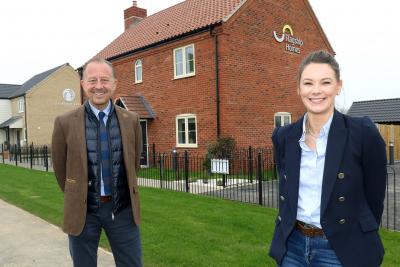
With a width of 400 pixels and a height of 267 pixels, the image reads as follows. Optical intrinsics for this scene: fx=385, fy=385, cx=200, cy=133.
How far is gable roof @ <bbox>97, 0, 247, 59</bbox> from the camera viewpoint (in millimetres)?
15750

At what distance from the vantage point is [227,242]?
18.4 feet

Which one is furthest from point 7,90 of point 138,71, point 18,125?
point 138,71

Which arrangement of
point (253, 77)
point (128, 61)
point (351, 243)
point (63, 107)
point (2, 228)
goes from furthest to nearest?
1. point (63, 107)
2. point (128, 61)
3. point (253, 77)
4. point (2, 228)
5. point (351, 243)

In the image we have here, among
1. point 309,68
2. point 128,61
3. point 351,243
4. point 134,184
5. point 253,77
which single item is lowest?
point 351,243

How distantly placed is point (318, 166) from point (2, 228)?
6.55 metres

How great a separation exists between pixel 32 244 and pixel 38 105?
35.2m

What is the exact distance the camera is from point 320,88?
2.23 metres

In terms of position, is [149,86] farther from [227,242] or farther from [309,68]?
[309,68]

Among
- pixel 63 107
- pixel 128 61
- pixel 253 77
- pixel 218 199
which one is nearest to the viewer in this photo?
pixel 218 199

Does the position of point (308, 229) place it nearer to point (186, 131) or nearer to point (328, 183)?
point (328, 183)

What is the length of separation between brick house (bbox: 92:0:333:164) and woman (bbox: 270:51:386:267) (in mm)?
12366

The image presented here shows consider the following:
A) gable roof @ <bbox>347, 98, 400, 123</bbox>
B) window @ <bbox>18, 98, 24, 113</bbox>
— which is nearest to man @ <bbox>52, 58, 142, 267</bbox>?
gable roof @ <bbox>347, 98, 400, 123</bbox>

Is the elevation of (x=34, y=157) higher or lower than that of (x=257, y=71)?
lower

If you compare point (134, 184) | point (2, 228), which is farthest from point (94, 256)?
point (2, 228)
